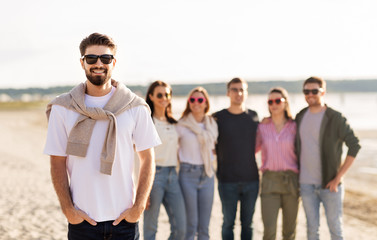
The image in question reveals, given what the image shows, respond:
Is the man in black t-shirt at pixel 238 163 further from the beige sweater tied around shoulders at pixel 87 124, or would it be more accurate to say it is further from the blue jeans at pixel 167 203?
the beige sweater tied around shoulders at pixel 87 124

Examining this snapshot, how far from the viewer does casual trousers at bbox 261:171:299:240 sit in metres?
4.21

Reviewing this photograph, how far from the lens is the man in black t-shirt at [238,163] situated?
4.35 m

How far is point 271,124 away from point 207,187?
1028 millimetres

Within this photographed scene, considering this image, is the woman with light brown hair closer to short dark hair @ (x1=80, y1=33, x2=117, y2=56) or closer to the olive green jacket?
the olive green jacket

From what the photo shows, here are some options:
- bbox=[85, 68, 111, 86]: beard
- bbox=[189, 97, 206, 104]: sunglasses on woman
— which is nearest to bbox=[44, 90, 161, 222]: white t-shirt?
bbox=[85, 68, 111, 86]: beard

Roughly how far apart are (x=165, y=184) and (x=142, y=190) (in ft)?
5.08

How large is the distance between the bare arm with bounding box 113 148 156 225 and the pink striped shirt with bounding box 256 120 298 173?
6.54 ft

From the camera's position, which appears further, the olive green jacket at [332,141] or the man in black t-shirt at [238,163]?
the man in black t-shirt at [238,163]

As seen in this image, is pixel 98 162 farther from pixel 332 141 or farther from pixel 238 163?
pixel 332 141

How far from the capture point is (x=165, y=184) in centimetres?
415

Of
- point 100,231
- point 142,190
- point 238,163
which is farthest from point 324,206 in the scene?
point 100,231

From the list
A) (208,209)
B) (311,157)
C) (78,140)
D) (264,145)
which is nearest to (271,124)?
(264,145)

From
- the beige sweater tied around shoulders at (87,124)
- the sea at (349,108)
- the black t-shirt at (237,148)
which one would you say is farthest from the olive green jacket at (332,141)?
the beige sweater tied around shoulders at (87,124)

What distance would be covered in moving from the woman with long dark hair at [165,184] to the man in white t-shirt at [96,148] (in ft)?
5.00
